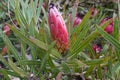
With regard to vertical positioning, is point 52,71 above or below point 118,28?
below

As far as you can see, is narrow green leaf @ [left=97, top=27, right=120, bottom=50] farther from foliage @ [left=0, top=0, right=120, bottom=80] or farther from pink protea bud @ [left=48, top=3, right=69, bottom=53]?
pink protea bud @ [left=48, top=3, right=69, bottom=53]

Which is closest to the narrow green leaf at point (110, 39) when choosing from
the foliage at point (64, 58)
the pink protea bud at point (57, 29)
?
the foliage at point (64, 58)

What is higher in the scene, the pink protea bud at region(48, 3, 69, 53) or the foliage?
the pink protea bud at region(48, 3, 69, 53)

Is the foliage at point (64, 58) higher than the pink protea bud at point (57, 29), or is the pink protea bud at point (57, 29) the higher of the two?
the pink protea bud at point (57, 29)

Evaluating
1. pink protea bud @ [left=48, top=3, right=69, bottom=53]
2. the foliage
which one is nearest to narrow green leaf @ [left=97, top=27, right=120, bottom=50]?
the foliage

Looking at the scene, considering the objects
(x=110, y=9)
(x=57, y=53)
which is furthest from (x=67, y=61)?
(x=110, y=9)

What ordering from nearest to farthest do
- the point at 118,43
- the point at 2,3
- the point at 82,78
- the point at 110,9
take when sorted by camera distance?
the point at 118,43 → the point at 82,78 → the point at 2,3 → the point at 110,9

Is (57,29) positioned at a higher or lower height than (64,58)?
higher

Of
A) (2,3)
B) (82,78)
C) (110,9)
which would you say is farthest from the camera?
(110,9)

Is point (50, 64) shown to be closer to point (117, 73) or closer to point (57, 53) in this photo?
point (57, 53)

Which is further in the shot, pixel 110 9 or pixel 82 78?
pixel 110 9

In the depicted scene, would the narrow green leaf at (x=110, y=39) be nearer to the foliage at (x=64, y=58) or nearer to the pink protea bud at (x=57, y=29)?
the foliage at (x=64, y=58)
